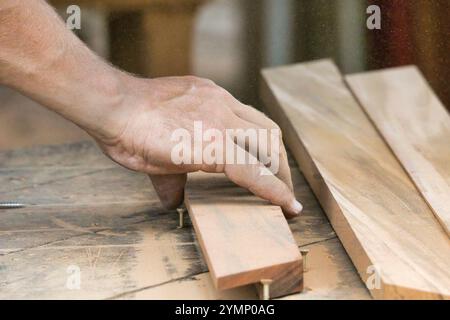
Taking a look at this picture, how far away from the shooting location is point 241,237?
1.34 meters

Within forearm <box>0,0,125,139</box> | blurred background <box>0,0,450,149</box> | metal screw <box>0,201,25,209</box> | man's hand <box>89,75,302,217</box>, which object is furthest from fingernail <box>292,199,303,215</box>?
blurred background <box>0,0,450,149</box>

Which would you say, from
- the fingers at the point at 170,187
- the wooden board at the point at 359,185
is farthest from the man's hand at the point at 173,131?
the wooden board at the point at 359,185

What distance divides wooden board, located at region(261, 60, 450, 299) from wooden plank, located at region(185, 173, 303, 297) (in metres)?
0.11

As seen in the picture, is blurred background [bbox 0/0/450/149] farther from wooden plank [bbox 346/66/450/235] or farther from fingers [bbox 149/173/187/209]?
fingers [bbox 149/173/187/209]

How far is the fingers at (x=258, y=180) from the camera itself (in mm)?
1452

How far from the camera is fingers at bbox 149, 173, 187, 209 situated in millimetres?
1535

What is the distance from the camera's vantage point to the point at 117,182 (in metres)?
1.74

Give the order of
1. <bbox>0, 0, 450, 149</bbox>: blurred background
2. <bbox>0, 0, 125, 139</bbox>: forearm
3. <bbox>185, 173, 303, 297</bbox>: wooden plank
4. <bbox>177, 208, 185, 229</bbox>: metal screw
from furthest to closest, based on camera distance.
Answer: <bbox>0, 0, 450, 149</bbox>: blurred background < <bbox>177, 208, 185, 229</bbox>: metal screw < <bbox>0, 0, 125, 139</bbox>: forearm < <bbox>185, 173, 303, 297</bbox>: wooden plank

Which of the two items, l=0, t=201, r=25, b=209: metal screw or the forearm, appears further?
l=0, t=201, r=25, b=209: metal screw

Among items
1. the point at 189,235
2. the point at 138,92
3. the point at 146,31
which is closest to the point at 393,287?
the point at 189,235

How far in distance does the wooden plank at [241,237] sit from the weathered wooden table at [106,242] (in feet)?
0.16

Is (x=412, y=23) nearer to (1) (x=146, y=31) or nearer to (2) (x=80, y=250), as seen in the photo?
(1) (x=146, y=31)

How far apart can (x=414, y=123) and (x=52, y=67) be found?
756 millimetres
